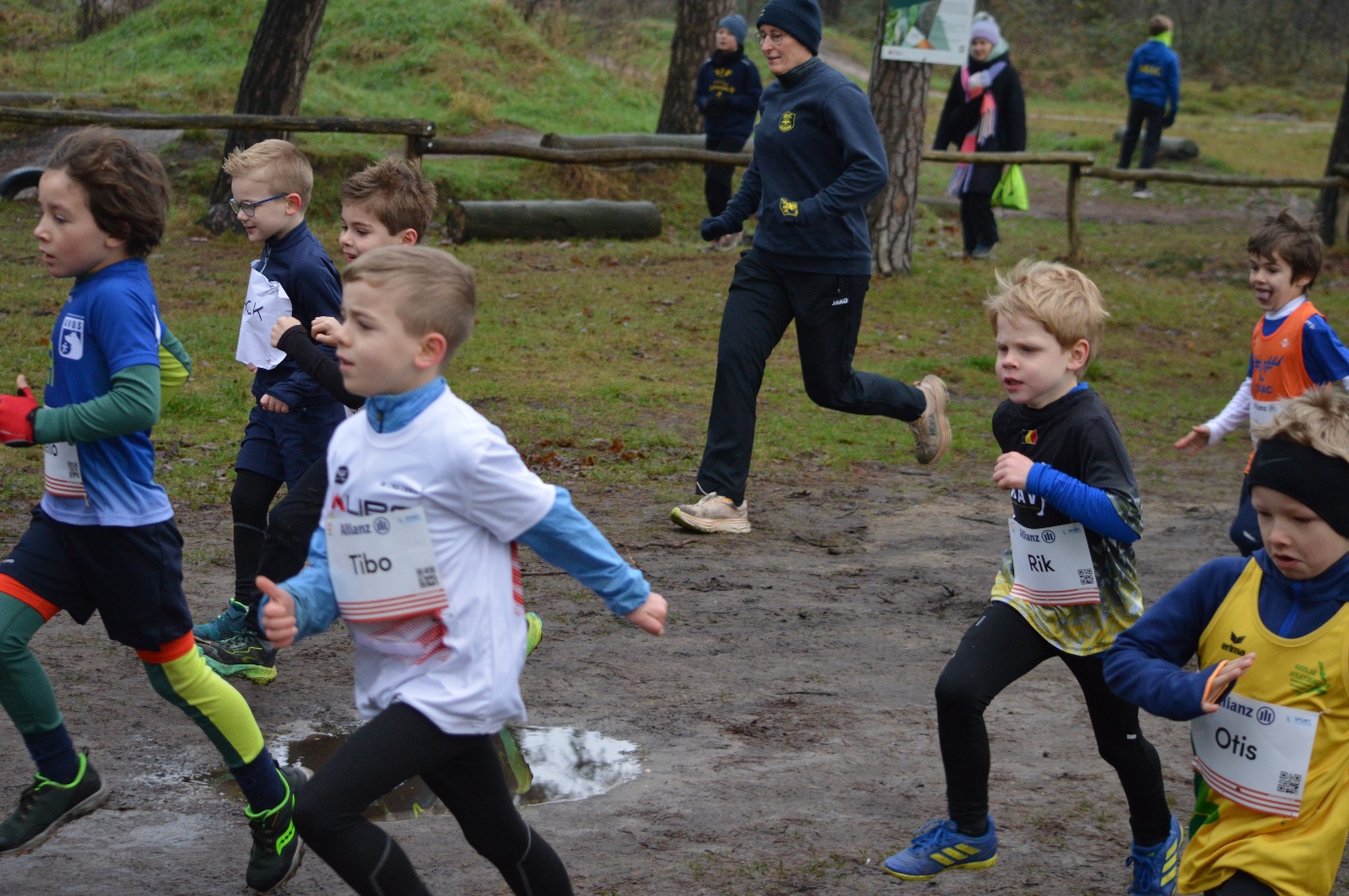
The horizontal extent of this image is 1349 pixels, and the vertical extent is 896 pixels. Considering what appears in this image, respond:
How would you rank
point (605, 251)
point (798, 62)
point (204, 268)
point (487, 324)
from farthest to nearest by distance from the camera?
1. point (605, 251)
2. point (204, 268)
3. point (487, 324)
4. point (798, 62)

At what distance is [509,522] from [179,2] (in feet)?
65.1

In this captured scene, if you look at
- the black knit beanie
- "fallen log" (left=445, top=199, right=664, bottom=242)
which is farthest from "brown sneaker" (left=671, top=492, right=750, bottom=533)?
"fallen log" (left=445, top=199, right=664, bottom=242)

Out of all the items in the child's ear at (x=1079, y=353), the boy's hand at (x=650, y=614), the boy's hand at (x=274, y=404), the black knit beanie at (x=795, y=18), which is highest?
the black knit beanie at (x=795, y=18)

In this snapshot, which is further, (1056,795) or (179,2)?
(179,2)

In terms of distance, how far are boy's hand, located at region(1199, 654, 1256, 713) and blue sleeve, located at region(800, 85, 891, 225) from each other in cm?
424

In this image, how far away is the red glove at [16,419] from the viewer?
336 cm

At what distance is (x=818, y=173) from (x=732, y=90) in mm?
8041

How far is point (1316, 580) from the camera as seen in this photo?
2.87 m

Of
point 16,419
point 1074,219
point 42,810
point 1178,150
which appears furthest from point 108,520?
point 1178,150

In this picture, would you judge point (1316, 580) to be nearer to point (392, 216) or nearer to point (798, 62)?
point (392, 216)

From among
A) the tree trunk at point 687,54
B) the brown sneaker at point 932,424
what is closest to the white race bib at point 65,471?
the brown sneaker at point 932,424

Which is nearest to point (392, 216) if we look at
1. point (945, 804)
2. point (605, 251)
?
point (945, 804)

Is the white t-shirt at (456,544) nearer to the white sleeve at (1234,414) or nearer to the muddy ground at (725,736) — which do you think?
the muddy ground at (725,736)

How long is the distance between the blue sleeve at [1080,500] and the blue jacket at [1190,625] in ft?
1.33
